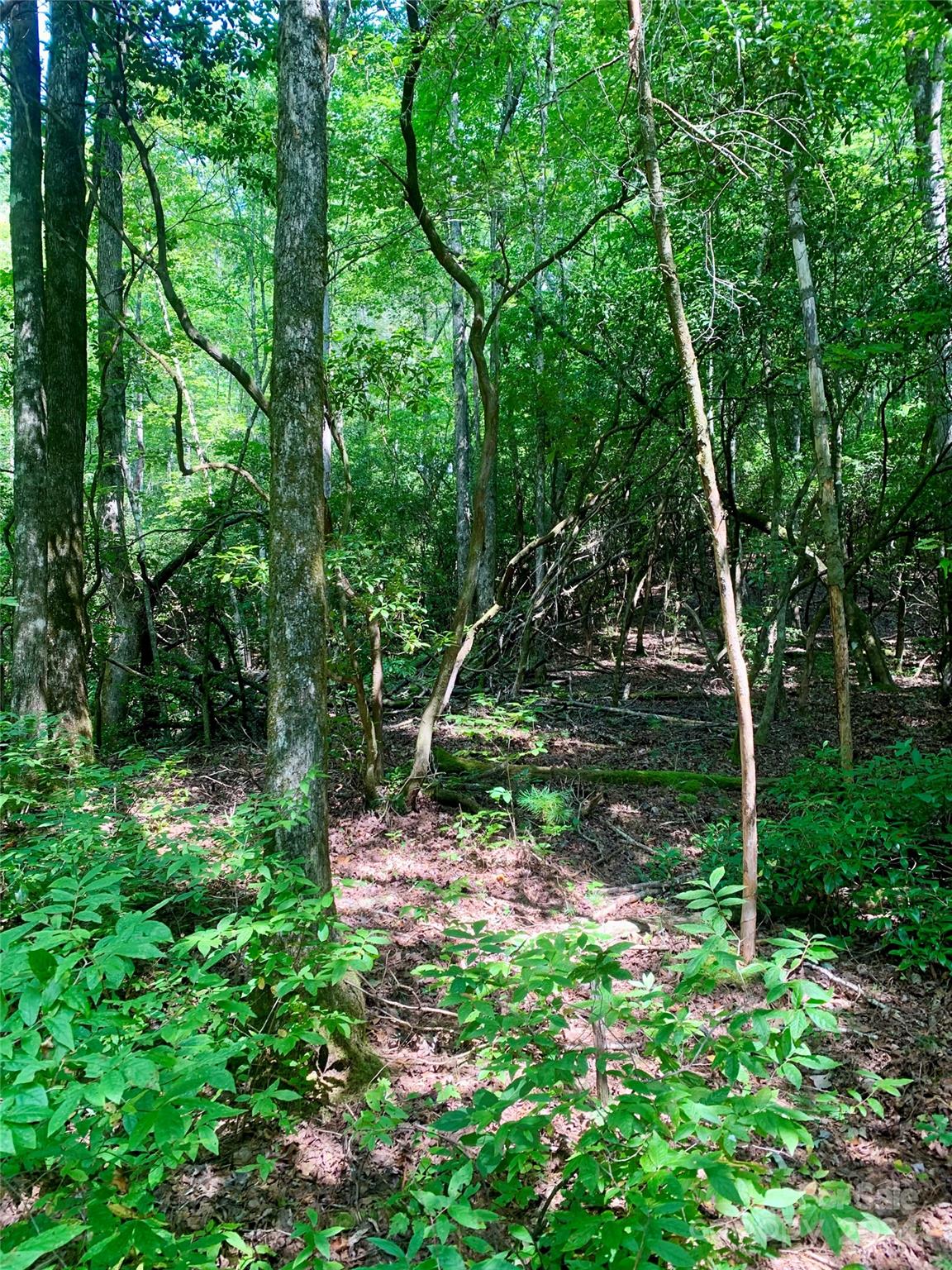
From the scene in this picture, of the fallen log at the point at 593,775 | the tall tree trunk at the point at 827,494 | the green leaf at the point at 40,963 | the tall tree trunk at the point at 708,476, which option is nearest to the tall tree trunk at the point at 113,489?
the fallen log at the point at 593,775

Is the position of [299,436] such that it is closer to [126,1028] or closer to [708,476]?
[708,476]

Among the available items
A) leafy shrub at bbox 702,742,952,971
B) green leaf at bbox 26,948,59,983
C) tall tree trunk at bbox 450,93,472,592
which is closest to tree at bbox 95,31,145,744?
tall tree trunk at bbox 450,93,472,592

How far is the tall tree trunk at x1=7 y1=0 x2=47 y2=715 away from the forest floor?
1939 mm

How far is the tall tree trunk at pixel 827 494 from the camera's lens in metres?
4.94

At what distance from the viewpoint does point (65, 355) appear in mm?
5992

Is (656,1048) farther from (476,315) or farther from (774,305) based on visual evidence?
(774,305)

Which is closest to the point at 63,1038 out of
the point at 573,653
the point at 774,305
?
the point at 774,305

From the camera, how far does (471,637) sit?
630 cm

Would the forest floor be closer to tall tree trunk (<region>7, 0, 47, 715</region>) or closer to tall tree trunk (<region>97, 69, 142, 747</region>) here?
tall tree trunk (<region>97, 69, 142, 747</region>)

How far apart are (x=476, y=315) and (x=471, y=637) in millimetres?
2617

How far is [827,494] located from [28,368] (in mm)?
6160

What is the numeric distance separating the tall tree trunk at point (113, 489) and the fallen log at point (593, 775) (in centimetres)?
410

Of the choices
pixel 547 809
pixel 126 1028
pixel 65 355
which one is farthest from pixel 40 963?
pixel 65 355

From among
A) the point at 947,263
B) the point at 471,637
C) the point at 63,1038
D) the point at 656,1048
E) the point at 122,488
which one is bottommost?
the point at 656,1048
